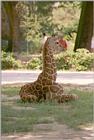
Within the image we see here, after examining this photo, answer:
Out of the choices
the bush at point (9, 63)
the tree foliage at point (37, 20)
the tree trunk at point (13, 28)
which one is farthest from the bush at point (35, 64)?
the tree foliage at point (37, 20)

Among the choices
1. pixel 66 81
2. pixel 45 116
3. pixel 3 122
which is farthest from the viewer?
pixel 66 81

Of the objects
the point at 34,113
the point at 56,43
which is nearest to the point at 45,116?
the point at 34,113

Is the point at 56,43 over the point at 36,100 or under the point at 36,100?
over

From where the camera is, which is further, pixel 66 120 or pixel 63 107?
pixel 63 107

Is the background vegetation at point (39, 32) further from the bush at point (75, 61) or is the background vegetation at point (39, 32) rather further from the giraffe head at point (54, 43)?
the giraffe head at point (54, 43)

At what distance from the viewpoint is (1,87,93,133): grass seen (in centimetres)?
526

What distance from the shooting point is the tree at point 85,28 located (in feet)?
46.8

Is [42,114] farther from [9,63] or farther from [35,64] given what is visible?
[9,63]

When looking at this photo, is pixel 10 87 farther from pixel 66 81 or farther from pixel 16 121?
pixel 16 121

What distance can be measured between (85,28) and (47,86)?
26.7 ft

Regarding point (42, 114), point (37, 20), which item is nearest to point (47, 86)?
point (42, 114)

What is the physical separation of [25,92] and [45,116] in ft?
4.02

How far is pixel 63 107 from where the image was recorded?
644cm

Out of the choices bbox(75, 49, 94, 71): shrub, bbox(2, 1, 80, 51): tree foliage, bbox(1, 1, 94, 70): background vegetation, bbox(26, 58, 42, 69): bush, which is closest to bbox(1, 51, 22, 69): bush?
bbox(1, 1, 94, 70): background vegetation
